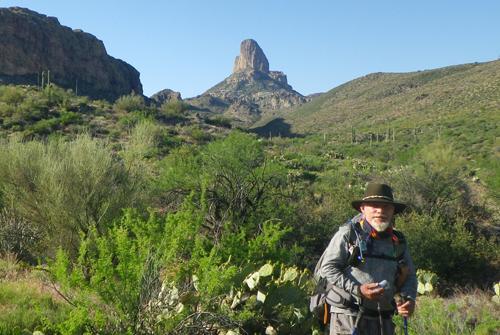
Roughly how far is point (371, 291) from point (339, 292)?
32 centimetres

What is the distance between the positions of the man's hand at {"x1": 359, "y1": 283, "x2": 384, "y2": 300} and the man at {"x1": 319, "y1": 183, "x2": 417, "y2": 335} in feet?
0.24

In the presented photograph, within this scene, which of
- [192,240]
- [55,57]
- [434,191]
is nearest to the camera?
[192,240]

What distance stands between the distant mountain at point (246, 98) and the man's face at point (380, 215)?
327 ft

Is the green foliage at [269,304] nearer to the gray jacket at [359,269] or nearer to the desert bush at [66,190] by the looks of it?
the gray jacket at [359,269]

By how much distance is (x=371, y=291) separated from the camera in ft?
11.7

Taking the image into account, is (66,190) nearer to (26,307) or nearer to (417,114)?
(26,307)

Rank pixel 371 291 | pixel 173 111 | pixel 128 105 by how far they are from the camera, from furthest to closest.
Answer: pixel 173 111 → pixel 128 105 → pixel 371 291

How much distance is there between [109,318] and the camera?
4582mm

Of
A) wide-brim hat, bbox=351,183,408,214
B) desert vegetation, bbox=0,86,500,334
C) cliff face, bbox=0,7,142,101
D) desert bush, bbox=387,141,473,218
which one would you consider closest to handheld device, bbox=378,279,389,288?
wide-brim hat, bbox=351,183,408,214

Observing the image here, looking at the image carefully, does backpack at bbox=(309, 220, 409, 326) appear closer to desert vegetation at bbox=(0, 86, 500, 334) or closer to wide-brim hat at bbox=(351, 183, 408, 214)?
wide-brim hat at bbox=(351, 183, 408, 214)

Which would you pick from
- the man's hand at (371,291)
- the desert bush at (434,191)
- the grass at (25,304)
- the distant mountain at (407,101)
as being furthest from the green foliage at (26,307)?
the distant mountain at (407,101)

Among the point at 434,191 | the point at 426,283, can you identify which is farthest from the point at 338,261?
the point at 434,191

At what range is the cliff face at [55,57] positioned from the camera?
209ft

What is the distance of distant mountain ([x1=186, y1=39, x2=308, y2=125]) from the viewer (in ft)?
405
